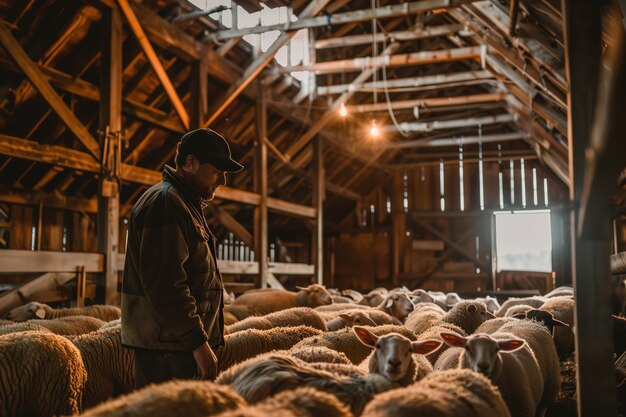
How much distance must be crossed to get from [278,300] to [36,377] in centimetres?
554

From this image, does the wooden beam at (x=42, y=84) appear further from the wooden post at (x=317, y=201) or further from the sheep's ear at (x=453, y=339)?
the wooden post at (x=317, y=201)

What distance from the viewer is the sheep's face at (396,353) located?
315cm

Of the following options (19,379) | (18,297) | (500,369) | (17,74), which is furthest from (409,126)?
(19,379)

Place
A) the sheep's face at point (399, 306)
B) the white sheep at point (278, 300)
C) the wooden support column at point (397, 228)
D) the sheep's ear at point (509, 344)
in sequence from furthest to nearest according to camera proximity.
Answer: the wooden support column at point (397, 228)
the white sheep at point (278, 300)
the sheep's face at point (399, 306)
the sheep's ear at point (509, 344)

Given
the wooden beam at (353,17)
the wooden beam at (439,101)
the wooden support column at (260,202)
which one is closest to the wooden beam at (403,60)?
the wooden support column at (260,202)

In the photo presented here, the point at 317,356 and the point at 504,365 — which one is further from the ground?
the point at 317,356

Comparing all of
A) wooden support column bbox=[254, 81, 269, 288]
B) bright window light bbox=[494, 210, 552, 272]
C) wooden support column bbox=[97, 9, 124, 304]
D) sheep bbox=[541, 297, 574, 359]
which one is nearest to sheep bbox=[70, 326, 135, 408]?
wooden support column bbox=[97, 9, 124, 304]

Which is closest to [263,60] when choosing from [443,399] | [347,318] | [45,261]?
[45,261]

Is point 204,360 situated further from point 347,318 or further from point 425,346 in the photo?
point 347,318

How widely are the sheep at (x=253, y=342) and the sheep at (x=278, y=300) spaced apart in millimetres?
3220

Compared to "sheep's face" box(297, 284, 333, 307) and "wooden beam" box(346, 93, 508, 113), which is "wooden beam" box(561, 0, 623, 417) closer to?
"sheep's face" box(297, 284, 333, 307)

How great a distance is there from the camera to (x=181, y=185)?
9.82 feet

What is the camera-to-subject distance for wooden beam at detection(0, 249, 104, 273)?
6055mm

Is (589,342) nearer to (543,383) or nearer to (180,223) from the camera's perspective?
(180,223)
